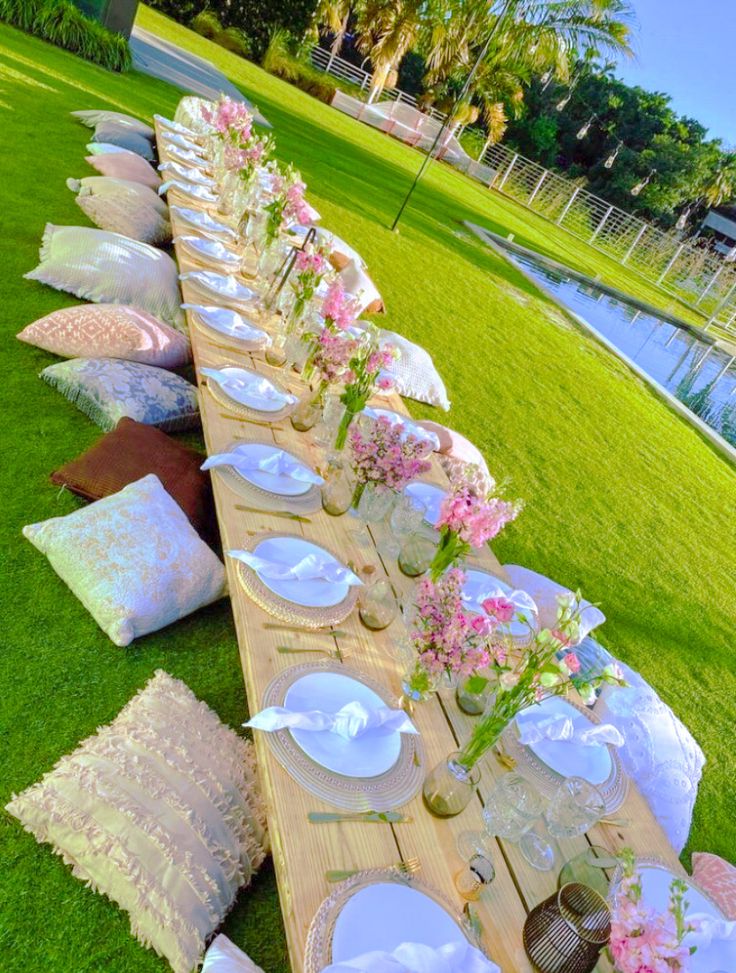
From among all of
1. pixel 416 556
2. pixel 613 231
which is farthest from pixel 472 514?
pixel 613 231

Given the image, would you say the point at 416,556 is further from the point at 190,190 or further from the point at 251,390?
the point at 190,190

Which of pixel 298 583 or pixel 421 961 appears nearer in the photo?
pixel 421 961

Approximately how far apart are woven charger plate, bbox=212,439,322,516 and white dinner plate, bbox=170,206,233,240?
8.15ft

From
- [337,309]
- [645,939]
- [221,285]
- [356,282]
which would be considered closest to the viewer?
[645,939]

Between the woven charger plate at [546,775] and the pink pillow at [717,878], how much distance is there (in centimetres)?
64

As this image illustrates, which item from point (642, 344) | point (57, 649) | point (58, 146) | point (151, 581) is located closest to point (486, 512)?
point (151, 581)

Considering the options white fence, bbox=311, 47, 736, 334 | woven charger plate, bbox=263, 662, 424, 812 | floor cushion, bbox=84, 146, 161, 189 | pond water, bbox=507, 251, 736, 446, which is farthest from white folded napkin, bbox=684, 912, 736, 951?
white fence, bbox=311, 47, 736, 334

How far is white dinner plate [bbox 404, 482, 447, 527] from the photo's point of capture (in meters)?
2.35

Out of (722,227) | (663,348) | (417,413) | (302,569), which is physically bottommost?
(417,413)

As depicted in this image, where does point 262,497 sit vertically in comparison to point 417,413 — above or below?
above

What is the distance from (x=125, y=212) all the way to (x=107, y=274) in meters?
1.22

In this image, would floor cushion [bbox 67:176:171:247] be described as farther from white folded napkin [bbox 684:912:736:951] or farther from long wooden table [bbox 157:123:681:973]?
white folded napkin [bbox 684:912:736:951]

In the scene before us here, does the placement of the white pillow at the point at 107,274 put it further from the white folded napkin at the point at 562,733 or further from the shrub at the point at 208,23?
the shrub at the point at 208,23

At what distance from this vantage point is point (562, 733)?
1712mm
